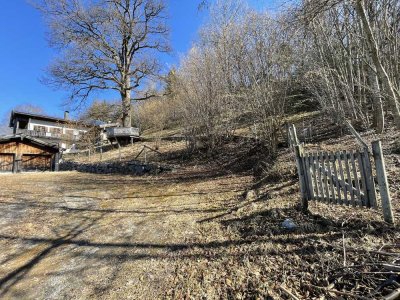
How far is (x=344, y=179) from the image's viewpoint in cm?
381

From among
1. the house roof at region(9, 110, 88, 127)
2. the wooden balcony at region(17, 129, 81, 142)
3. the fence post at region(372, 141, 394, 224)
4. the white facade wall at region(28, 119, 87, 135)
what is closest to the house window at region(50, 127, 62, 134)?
the white facade wall at region(28, 119, 87, 135)

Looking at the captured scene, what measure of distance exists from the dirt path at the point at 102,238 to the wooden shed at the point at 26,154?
51.5 feet

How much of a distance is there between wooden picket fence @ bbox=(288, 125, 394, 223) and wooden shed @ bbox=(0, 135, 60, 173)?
23226 mm

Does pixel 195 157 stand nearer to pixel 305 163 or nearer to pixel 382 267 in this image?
pixel 305 163

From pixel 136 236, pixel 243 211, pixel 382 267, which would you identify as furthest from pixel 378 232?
pixel 136 236

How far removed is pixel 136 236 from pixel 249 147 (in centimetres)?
786

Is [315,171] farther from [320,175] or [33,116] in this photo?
[33,116]

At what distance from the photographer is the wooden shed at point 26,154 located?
21.1 meters

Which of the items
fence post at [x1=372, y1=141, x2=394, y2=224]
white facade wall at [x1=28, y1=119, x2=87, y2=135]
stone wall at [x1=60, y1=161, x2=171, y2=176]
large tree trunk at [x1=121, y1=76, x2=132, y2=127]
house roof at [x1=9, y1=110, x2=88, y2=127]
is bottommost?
fence post at [x1=372, y1=141, x2=394, y2=224]

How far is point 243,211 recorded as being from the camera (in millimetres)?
4973

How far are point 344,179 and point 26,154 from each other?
2500 centimetres

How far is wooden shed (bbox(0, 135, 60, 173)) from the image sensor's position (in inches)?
832

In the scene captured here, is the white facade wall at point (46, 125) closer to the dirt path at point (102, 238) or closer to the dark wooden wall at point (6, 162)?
the dark wooden wall at point (6, 162)

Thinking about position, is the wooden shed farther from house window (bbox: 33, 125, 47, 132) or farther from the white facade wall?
house window (bbox: 33, 125, 47, 132)
